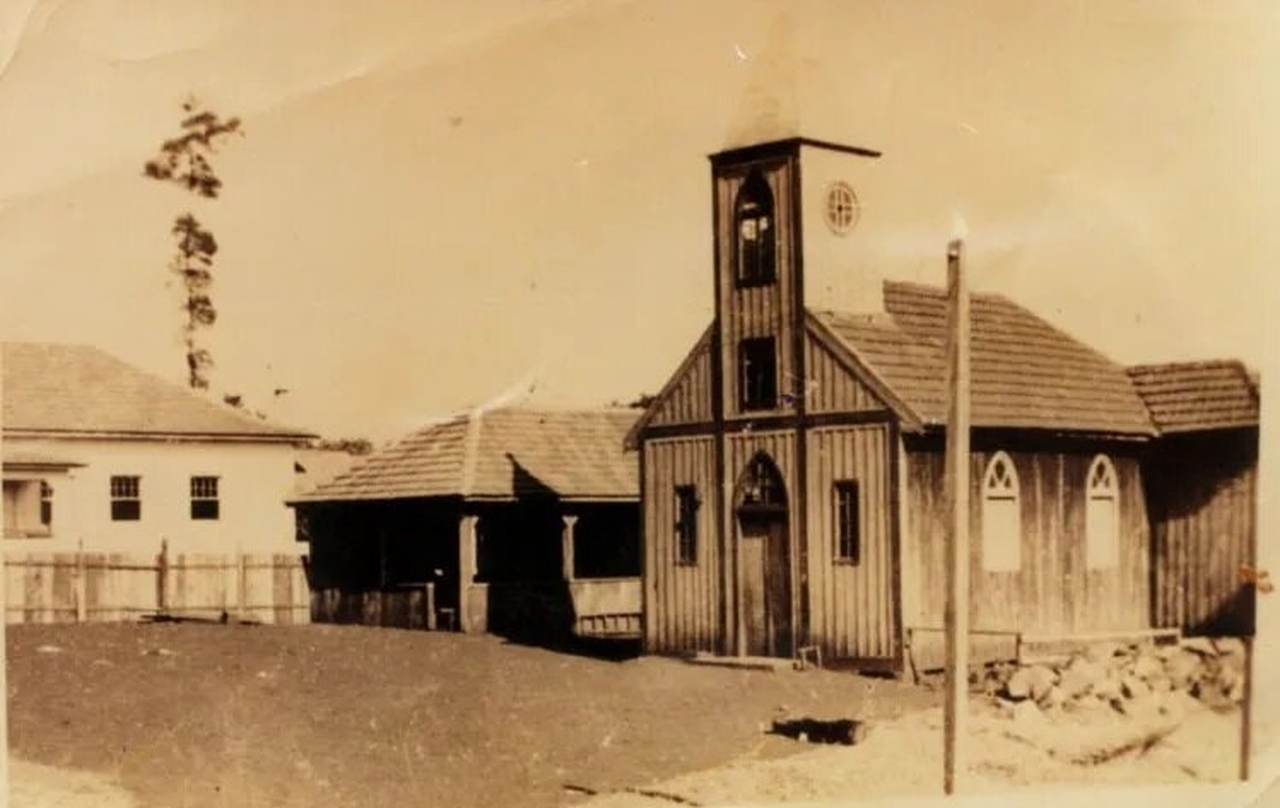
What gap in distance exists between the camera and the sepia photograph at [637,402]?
10.1ft

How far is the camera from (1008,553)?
12.3 ft

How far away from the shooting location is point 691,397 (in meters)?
3.54

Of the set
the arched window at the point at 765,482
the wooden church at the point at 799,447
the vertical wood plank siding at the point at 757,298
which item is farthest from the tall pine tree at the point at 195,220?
the arched window at the point at 765,482

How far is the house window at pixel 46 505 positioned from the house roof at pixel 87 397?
108 millimetres

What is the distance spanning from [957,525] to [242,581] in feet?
5.15

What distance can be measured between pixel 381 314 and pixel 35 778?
112 centimetres

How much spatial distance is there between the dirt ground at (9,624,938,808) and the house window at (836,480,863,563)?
0.88 feet

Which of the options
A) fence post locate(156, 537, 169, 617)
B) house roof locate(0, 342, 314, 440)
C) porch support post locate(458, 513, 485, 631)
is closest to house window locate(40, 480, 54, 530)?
house roof locate(0, 342, 314, 440)

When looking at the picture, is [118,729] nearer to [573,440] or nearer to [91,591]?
[91,591]

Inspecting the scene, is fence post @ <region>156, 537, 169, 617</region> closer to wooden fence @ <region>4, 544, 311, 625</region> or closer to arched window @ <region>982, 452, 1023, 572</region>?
wooden fence @ <region>4, 544, 311, 625</region>

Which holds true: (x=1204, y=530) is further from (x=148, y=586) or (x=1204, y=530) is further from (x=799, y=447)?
(x=148, y=586)

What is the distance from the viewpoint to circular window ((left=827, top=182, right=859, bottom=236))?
140 inches

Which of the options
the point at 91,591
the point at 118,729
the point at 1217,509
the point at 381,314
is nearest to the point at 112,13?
the point at 381,314

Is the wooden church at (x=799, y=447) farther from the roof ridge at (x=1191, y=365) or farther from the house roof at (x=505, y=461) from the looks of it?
the roof ridge at (x=1191, y=365)
